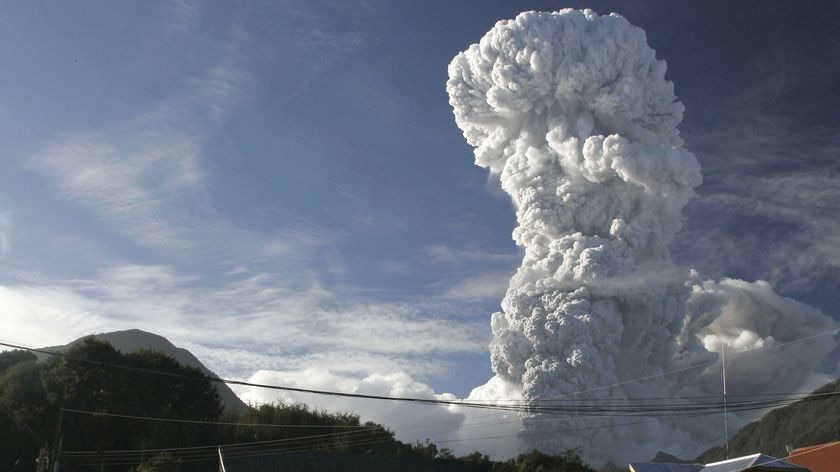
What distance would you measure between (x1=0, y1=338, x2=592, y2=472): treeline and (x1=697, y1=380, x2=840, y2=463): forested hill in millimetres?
40076

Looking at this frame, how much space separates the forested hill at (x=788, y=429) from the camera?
236ft

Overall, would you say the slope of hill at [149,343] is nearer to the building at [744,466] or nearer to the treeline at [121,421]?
the treeline at [121,421]

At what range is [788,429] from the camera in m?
77.3

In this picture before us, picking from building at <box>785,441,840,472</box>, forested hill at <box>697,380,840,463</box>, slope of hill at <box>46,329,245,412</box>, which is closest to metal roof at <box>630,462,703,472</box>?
building at <box>785,441,840,472</box>

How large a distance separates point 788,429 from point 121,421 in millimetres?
61270

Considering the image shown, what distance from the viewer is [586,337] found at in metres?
53.1

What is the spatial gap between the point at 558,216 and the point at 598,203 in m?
2.84

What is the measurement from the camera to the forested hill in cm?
7206

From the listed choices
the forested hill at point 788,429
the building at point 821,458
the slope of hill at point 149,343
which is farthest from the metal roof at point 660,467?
the slope of hill at point 149,343

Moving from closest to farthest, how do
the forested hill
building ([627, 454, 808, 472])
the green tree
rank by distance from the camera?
building ([627, 454, 808, 472]) < the green tree < the forested hill

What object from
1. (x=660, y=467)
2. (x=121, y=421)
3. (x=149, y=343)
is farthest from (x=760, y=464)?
(x=149, y=343)

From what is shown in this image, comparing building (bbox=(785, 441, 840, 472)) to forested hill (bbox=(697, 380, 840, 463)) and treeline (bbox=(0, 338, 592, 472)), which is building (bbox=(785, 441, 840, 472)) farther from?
forested hill (bbox=(697, 380, 840, 463))

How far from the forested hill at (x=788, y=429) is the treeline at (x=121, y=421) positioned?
131ft

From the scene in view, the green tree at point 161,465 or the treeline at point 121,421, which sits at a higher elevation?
the treeline at point 121,421
